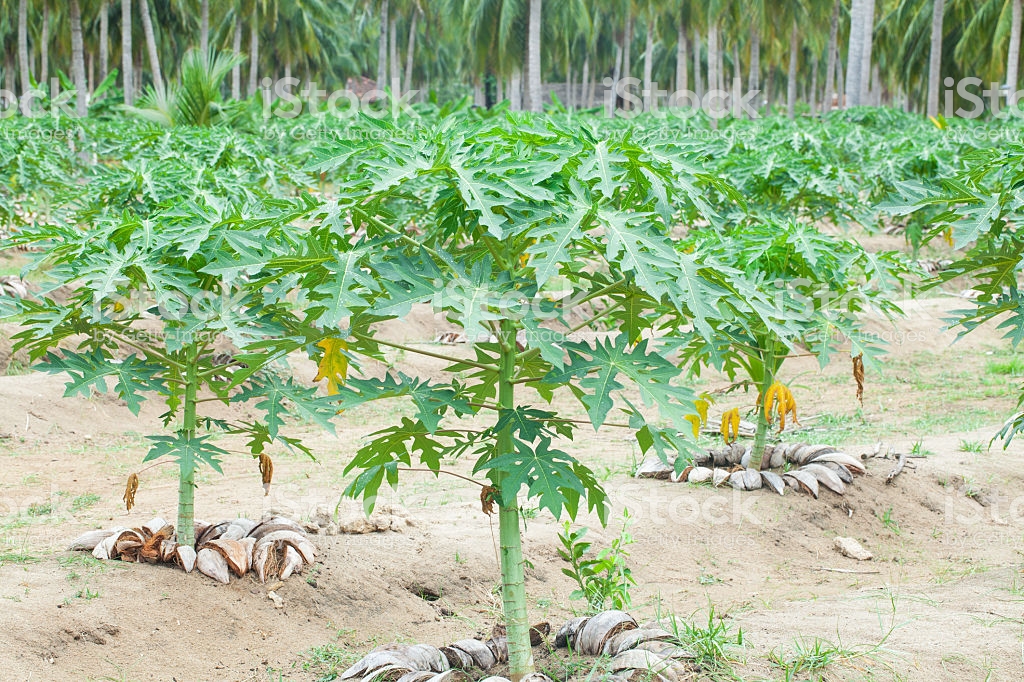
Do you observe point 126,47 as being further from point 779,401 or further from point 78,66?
point 779,401

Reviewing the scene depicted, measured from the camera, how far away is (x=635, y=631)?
3.01 m

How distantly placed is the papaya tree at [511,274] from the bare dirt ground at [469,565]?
1030 mm

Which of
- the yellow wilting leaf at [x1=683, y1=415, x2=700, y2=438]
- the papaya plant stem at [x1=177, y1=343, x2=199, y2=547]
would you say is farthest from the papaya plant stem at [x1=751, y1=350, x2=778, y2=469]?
the papaya plant stem at [x1=177, y1=343, x2=199, y2=547]

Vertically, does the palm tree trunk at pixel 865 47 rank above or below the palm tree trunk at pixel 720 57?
below

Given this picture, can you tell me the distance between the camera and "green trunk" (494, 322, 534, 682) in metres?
2.68

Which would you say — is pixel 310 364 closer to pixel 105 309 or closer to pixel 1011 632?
pixel 105 309

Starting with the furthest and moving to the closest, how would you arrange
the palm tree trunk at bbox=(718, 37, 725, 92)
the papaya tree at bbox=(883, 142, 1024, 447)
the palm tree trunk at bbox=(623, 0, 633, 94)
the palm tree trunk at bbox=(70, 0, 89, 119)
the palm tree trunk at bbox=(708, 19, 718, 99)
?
the palm tree trunk at bbox=(623, 0, 633, 94) → the palm tree trunk at bbox=(718, 37, 725, 92) → the palm tree trunk at bbox=(708, 19, 718, 99) → the palm tree trunk at bbox=(70, 0, 89, 119) → the papaya tree at bbox=(883, 142, 1024, 447)

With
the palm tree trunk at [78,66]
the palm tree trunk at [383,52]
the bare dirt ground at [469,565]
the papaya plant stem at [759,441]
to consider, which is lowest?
the bare dirt ground at [469,565]

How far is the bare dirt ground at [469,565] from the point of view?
134 inches

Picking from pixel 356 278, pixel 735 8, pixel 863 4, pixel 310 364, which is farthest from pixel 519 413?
pixel 735 8

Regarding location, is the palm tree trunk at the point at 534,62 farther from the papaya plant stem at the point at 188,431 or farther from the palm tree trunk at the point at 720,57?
the papaya plant stem at the point at 188,431

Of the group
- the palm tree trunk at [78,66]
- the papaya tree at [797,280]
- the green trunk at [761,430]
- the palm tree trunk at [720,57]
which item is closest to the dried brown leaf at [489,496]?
the papaya tree at [797,280]

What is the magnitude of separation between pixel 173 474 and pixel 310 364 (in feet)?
9.53

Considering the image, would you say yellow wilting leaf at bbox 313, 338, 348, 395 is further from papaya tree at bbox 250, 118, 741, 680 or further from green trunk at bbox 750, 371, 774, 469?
green trunk at bbox 750, 371, 774, 469
